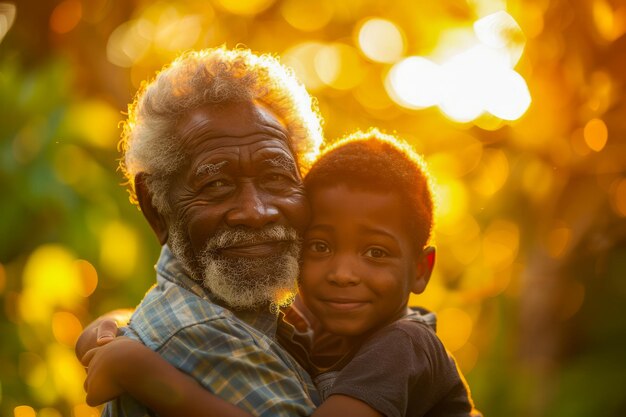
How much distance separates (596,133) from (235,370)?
3867mm

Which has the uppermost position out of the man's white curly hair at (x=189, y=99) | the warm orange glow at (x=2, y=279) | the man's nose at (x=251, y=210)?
the man's white curly hair at (x=189, y=99)

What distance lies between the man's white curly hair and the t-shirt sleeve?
31.6 inches

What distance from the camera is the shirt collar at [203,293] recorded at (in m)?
2.79

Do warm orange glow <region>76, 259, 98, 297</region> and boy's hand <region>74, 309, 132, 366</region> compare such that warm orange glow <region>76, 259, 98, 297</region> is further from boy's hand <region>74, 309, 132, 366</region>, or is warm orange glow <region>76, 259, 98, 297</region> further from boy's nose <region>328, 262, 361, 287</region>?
boy's nose <region>328, 262, 361, 287</region>

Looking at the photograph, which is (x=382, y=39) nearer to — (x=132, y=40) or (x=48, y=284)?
(x=132, y=40)

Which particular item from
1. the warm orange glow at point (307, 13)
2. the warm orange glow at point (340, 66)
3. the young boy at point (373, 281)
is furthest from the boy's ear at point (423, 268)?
the warm orange glow at point (307, 13)

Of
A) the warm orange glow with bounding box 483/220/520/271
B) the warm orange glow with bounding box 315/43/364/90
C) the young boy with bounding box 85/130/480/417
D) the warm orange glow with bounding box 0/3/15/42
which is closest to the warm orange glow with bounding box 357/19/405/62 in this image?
the warm orange glow with bounding box 315/43/364/90

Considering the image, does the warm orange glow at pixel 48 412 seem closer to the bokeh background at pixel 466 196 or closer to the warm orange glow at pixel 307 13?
the bokeh background at pixel 466 196

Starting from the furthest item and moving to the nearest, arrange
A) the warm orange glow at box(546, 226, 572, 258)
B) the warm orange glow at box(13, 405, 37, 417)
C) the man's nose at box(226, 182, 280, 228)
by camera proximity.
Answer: the warm orange glow at box(13, 405, 37, 417), the warm orange glow at box(546, 226, 572, 258), the man's nose at box(226, 182, 280, 228)

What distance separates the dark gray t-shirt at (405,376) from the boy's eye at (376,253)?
0.27 m

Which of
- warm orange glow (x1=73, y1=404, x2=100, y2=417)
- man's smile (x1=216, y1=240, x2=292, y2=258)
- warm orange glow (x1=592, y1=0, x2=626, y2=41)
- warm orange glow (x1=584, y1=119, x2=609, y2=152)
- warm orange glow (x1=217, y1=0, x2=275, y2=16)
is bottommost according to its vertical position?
warm orange glow (x1=73, y1=404, x2=100, y2=417)

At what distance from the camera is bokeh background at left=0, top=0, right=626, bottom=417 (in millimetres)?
5719

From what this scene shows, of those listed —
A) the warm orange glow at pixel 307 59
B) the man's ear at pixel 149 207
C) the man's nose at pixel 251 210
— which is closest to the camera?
the man's nose at pixel 251 210

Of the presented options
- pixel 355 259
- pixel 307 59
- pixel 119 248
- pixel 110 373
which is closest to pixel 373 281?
pixel 355 259
